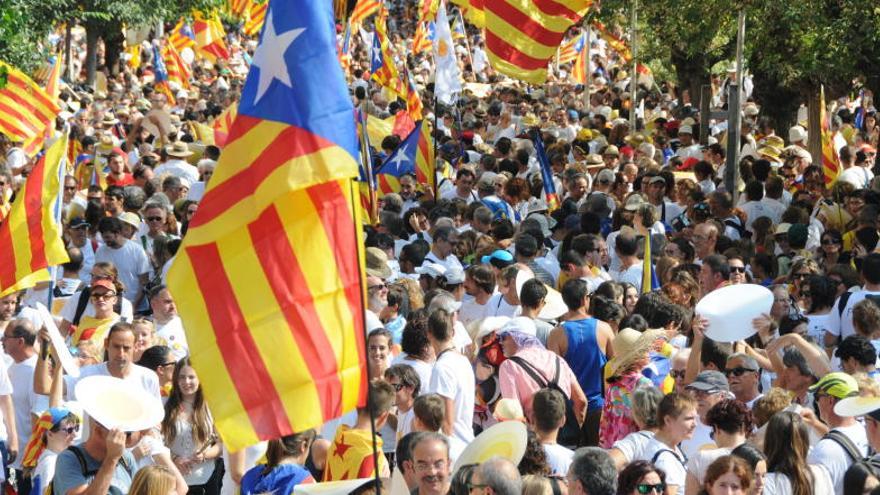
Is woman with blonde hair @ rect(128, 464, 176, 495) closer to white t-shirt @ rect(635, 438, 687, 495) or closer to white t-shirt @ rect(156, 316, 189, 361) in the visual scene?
white t-shirt @ rect(635, 438, 687, 495)

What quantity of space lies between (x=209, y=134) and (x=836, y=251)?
35.5ft

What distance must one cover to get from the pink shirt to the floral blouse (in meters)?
0.27

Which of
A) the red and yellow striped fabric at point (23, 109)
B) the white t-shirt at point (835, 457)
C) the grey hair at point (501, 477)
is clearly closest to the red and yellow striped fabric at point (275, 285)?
the grey hair at point (501, 477)

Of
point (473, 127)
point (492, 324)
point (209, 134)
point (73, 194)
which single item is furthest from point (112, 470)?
point (473, 127)

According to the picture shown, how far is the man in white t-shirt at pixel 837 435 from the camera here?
716 centimetres

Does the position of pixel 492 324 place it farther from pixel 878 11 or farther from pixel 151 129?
pixel 151 129

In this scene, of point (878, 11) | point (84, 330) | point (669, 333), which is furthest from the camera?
point (878, 11)

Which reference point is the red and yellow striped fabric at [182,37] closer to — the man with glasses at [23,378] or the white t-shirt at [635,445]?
the man with glasses at [23,378]

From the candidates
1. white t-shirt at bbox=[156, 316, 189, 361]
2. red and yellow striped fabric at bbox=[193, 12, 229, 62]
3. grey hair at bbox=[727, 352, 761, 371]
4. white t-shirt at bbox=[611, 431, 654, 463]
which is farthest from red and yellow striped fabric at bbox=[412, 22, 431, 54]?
white t-shirt at bbox=[611, 431, 654, 463]

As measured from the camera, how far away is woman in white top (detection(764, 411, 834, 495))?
682cm

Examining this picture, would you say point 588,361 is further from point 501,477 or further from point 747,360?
point 501,477

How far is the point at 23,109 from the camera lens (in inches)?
694

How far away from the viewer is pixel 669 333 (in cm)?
942

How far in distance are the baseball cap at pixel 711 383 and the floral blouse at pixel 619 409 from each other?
51cm
